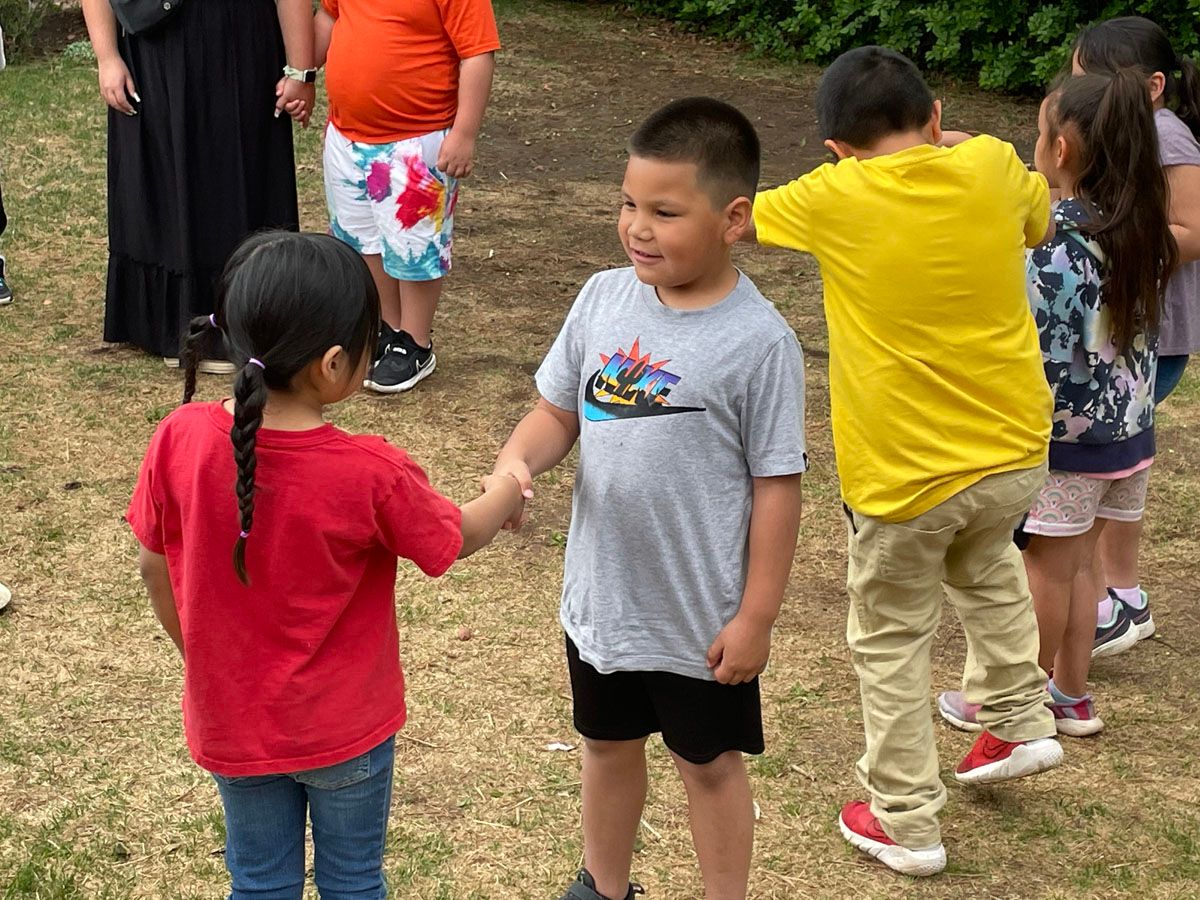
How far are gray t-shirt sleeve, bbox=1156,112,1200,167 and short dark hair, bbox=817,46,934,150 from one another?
2.95 ft

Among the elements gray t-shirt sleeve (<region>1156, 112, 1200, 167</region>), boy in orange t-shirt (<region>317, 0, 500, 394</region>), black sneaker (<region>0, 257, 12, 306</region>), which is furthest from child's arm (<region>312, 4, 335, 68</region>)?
gray t-shirt sleeve (<region>1156, 112, 1200, 167</region>)

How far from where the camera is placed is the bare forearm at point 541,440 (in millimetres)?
2646

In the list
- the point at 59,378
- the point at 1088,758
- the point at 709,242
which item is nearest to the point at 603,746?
the point at 709,242

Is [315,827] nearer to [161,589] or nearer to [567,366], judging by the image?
[161,589]

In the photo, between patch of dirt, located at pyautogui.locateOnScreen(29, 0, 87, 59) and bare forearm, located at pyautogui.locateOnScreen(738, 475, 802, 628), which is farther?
patch of dirt, located at pyautogui.locateOnScreen(29, 0, 87, 59)

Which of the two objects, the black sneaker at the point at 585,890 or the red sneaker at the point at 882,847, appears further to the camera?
the red sneaker at the point at 882,847

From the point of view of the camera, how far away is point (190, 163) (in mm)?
5465

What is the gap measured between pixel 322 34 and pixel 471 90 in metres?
0.67

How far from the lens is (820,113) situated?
9.92 ft

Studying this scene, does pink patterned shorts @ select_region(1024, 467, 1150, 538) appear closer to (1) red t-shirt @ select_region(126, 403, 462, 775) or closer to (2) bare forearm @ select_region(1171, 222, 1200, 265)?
(2) bare forearm @ select_region(1171, 222, 1200, 265)

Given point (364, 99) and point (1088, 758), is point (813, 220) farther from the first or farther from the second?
point (364, 99)

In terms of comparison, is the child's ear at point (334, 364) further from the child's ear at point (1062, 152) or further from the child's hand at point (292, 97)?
the child's hand at point (292, 97)

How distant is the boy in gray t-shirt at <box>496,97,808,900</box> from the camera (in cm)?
249

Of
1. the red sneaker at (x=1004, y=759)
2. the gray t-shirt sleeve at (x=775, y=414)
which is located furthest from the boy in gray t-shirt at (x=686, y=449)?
the red sneaker at (x=1004, y=759)
